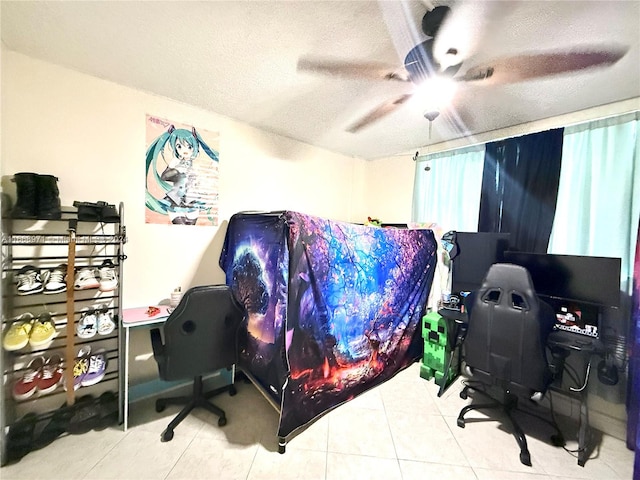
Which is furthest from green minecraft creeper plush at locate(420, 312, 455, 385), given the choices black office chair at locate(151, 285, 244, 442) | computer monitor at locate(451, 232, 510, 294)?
black office chair at locate(151, 285, 244, 442)

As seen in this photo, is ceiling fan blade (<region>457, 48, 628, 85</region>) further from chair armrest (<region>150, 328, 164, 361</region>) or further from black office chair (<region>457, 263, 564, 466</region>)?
chair armrest (<region>150, 328, 164, 361</region>)

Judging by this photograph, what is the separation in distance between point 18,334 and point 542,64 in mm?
3656

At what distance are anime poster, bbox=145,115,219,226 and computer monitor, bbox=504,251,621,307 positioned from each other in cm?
292

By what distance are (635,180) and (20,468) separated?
177 inches

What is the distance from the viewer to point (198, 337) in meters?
1.69

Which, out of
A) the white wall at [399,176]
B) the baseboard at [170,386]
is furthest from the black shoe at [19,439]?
the white wall at [399,176]

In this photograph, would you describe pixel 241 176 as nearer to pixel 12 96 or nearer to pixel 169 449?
pixel 12 96

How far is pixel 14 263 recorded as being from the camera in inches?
65.8

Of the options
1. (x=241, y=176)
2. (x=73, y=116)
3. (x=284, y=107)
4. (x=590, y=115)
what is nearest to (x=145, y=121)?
(x=73, y=116)

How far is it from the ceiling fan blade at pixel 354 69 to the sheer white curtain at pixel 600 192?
5.64 ft

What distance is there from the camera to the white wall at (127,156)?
5.54 ft

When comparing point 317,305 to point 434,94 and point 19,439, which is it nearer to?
point 434,94

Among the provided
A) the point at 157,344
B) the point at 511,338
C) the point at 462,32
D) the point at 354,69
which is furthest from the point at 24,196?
the point at 511,338

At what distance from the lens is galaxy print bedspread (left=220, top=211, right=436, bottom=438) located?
1.66 metres
